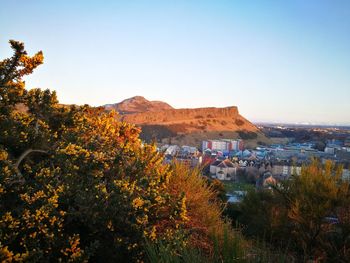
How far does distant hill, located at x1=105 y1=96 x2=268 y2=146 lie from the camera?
102 metres

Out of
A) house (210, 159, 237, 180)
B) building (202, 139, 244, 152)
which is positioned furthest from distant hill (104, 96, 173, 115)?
house (210, 159, 237, 180)

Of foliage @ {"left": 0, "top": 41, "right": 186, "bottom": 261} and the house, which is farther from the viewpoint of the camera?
the house

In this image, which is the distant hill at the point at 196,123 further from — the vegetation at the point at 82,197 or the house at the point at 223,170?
the vegetation at the point at 82,197

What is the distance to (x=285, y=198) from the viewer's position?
9664 mm

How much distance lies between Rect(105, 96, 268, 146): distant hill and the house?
39.4 metres

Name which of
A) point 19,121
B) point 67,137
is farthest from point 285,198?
point 19,121

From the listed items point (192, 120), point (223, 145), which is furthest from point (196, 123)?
point (223, 145)

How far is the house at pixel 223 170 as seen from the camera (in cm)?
4999

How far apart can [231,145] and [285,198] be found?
92.1m

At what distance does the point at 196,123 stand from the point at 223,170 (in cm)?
6778

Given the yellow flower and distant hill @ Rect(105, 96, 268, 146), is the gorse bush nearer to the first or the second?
the yellow flower

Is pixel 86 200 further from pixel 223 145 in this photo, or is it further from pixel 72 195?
pixel 223 145

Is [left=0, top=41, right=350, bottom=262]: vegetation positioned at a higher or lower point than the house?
higher

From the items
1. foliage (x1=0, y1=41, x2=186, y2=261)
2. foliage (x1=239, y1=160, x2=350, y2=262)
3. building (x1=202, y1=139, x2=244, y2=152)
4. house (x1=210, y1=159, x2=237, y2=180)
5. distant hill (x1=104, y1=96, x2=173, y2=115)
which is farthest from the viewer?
distant hill (x1=104, y1=96, x2=173, y2=115)
